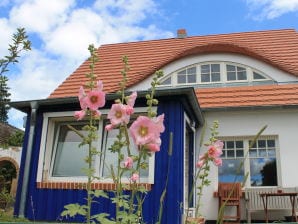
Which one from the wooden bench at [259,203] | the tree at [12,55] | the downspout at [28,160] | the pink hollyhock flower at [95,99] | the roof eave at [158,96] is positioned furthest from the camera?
the wooden bench at [259,203]

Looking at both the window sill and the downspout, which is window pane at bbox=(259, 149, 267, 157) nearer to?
the window sill

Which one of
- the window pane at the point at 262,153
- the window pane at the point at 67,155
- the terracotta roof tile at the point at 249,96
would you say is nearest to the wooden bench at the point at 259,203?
the window pane at the point at 262,153

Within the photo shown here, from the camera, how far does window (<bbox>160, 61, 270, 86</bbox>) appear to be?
11.1 metres

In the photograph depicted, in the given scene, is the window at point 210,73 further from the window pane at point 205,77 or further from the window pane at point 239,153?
the window pane at point 239,153

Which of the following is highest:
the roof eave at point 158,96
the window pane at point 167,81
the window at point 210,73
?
the window at point 210,73

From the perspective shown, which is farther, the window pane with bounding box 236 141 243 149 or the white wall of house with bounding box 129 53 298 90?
the white wall of house with bounding box 129 53 298 90

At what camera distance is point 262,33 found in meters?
14.4

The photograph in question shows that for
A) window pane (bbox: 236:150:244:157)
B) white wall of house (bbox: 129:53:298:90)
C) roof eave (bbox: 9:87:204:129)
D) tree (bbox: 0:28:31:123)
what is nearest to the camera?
tree (bbox: 0:28:31:123)

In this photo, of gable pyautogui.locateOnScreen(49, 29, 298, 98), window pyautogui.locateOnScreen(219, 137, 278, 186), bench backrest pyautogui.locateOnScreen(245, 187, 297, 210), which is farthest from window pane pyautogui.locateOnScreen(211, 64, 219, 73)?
bench backrest pyautogui.locateOnScreen(245, 187, 297, 210)

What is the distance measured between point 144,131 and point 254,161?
893cm

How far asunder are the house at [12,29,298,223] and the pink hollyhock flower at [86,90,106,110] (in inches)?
152

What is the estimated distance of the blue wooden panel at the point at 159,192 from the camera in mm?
6977

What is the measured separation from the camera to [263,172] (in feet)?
31.8

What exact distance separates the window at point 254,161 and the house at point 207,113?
25mm
